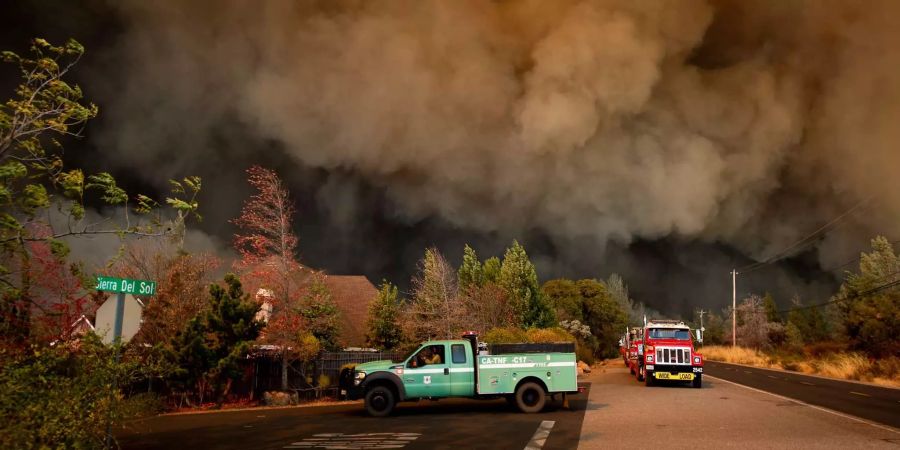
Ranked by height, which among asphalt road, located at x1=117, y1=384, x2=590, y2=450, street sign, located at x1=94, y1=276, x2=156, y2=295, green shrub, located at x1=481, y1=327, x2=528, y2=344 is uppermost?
street sign, located at x1=94, y1=276, x2=156, y2=295

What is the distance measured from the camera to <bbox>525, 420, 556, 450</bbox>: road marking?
11.2 m

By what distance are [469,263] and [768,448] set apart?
39.9 metres

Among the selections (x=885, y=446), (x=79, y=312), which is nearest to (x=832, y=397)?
(x=885, y=446)

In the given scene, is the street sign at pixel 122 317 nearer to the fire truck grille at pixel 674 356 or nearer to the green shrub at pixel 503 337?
the green shrub at pixel 503 337

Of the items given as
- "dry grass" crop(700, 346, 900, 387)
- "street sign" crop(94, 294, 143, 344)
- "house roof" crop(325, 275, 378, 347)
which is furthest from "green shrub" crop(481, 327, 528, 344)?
"street sign" crop(94, 294, 143, 344)

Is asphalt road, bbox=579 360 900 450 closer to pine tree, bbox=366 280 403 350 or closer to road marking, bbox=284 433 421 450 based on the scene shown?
road marking, bbox=284 433 421 450

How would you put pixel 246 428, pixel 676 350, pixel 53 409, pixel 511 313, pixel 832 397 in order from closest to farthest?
pixel 53 409 → pixel 246 428 → pixel 832 397 → pixel 676 350 → pixel 511 313

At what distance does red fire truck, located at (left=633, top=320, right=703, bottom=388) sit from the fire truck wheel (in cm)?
1088

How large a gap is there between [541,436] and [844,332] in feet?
174

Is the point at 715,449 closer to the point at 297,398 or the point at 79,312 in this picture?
the point at 297,398

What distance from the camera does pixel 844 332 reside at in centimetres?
5378

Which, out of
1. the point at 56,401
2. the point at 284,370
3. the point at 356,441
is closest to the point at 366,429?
the point at 356,441

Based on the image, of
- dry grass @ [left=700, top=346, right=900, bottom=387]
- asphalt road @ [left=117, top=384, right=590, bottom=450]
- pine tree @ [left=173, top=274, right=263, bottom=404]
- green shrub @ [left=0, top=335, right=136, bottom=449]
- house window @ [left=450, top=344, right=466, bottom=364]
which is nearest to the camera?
green shrub @ [left=0, top=335, right=136, bottom=449]

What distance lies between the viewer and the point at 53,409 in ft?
23.1
